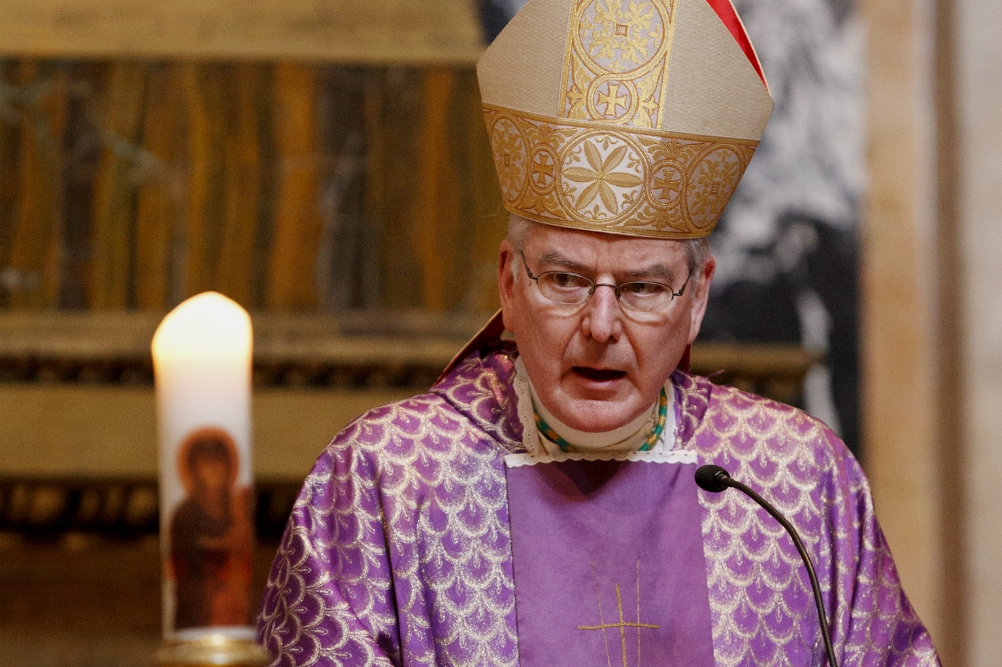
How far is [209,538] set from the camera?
828 mm

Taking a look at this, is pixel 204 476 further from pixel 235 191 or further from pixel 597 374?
pixel 235 191

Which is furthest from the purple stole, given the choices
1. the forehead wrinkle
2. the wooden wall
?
the wooden wall

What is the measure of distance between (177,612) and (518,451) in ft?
6.33

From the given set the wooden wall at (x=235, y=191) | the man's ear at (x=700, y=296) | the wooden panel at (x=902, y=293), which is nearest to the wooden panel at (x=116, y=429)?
the wooden wall at (x=235, y=191)

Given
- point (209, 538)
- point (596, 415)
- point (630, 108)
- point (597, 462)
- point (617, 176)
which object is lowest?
point (597, 462)

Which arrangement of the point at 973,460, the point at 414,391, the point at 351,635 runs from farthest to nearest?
the point at 414,391
the point at 973,460
the point at 351,635

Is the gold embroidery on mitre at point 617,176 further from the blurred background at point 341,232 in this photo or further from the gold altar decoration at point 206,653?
the blurred background at point 341,232

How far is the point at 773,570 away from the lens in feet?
8.86

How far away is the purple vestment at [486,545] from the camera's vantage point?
8.12ft

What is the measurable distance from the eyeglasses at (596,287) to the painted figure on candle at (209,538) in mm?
1762

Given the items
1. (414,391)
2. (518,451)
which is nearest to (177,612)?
(518,451)

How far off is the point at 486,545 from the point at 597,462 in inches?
11.7

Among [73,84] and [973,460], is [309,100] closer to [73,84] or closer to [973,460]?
[73,84]

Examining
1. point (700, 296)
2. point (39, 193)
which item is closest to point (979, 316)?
point (700, 296)
